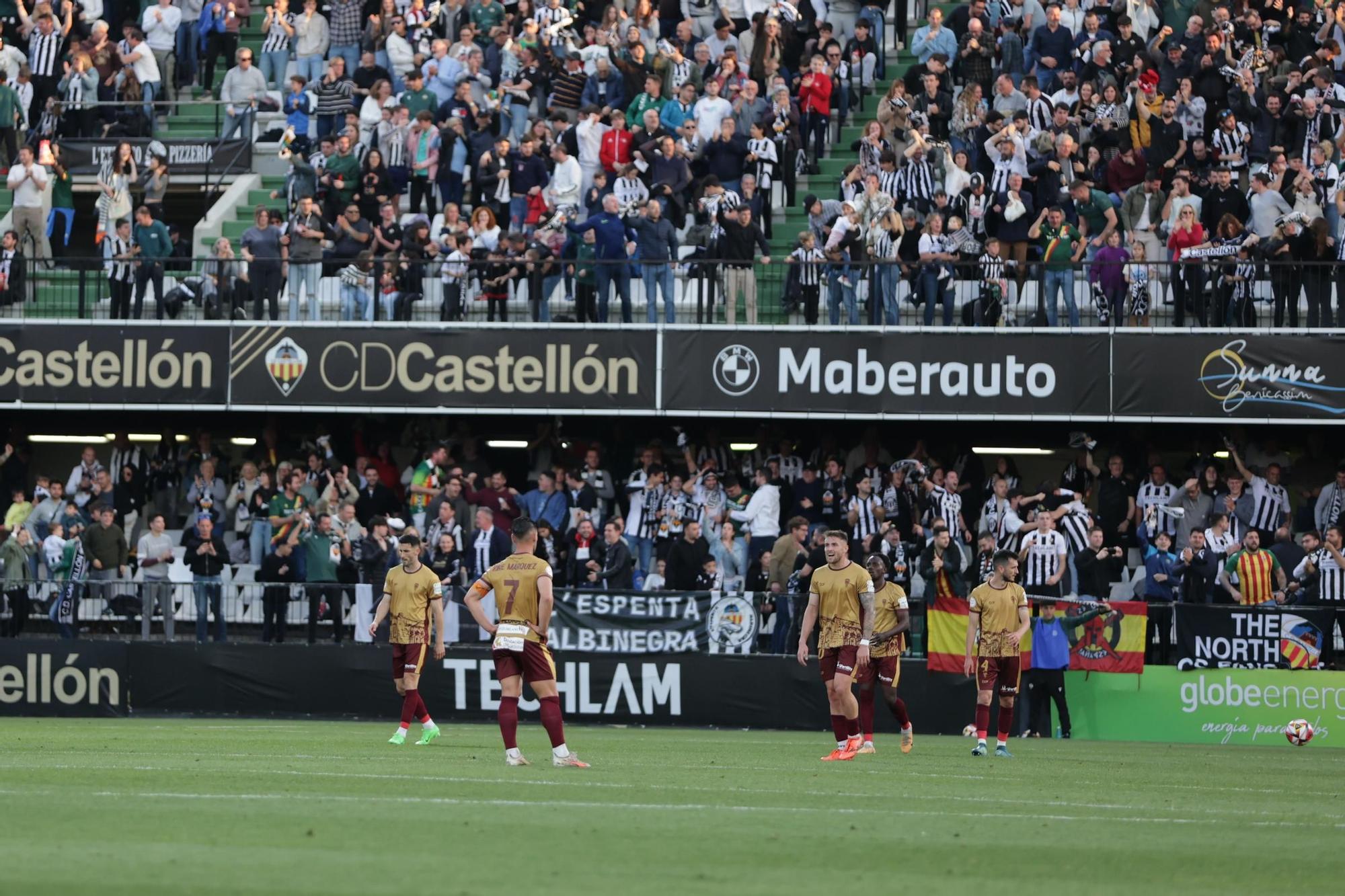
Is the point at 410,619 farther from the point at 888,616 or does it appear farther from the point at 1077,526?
the point at 1077,526

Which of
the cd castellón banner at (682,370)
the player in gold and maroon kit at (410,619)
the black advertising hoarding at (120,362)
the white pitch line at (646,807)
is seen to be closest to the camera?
the white pitch line at (646,807)

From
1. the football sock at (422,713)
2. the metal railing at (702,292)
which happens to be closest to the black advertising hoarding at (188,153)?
the metal railing at (702,292)

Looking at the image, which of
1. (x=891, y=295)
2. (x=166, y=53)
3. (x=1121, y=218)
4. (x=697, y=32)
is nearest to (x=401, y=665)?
(x=891, y=295)

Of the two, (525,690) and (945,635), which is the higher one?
(945,635)

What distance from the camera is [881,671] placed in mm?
19922

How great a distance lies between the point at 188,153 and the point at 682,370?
Answer: 10.5m

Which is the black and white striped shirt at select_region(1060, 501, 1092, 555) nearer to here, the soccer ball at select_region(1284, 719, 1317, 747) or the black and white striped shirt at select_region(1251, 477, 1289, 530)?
the black and white striped shirt at select_region(1251, 477, 1289, 530)

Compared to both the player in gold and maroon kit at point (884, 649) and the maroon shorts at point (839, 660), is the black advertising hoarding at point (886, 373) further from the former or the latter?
the maroon shorts at point (839, 660)

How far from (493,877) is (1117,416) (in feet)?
63.8

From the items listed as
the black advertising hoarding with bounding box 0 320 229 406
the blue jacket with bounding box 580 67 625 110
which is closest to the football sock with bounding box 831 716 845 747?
the black advertising hoarding with bounding box 0 320 229 406

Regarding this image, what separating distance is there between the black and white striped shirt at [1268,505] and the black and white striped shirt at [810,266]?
21.2 feet

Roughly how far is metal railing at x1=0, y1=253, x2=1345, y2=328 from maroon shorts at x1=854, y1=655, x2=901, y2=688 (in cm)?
874

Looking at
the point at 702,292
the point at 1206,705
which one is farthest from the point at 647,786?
the point at 702,292

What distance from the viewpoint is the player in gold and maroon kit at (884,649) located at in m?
19.7
